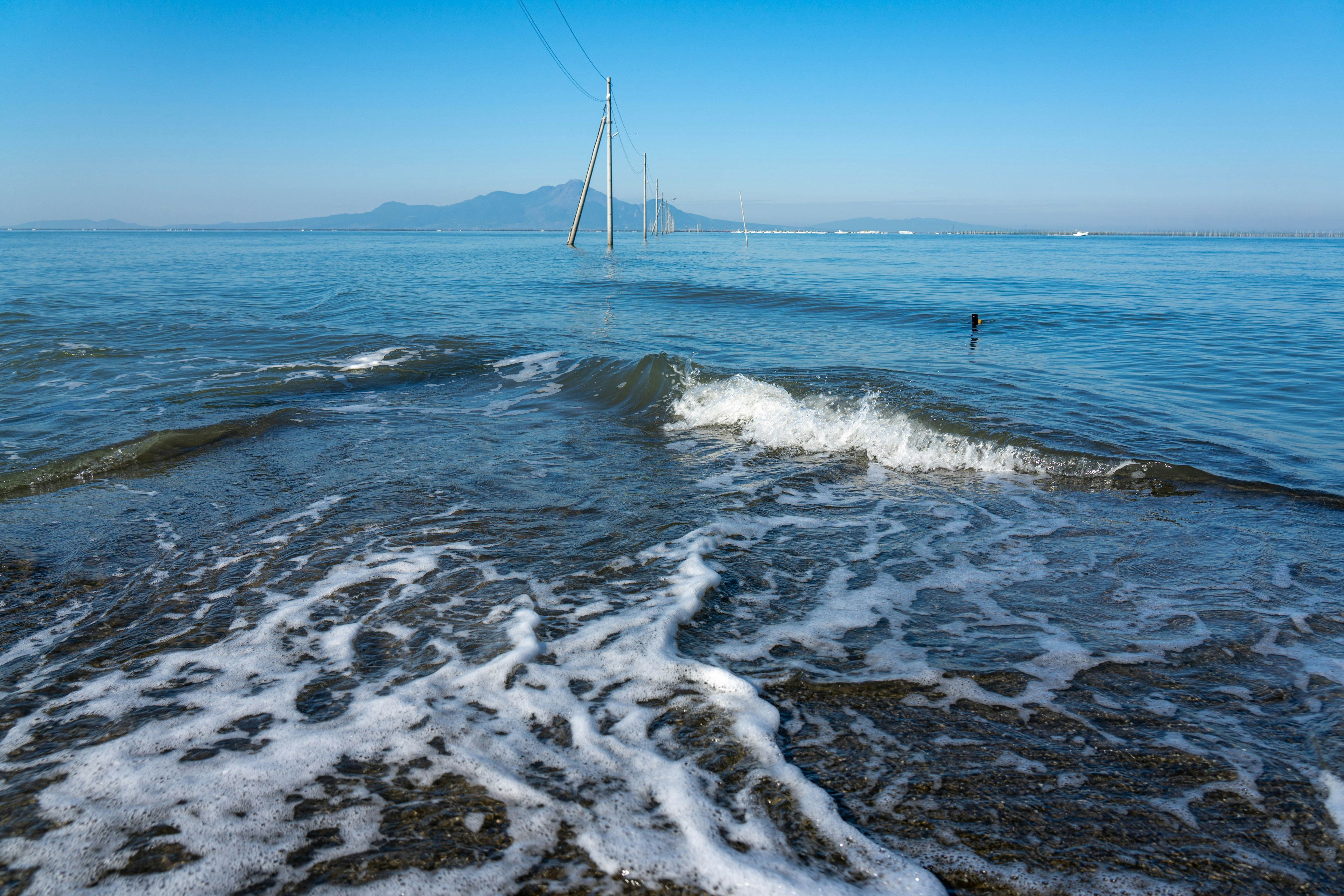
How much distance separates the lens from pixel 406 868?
6.85 ft

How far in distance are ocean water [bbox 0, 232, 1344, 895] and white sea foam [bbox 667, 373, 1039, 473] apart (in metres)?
0.05

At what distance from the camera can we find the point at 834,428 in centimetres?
748

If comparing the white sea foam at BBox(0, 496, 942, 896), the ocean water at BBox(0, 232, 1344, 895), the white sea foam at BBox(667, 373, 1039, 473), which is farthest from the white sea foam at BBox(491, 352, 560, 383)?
the white sea foam at BBox(0, 496, 942, 896)

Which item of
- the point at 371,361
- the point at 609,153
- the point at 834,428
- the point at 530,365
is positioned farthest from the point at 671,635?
the point at 609,153

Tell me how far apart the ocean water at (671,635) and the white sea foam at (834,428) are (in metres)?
0.05

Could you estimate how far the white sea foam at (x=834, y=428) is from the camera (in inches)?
266

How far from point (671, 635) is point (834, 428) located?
14.9 ft

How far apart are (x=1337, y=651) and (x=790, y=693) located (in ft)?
9.79

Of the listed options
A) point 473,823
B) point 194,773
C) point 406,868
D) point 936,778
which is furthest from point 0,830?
point 936,778

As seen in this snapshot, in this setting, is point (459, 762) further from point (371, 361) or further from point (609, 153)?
point (609, 153)

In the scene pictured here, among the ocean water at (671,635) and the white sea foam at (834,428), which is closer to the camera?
the ocean water at (671,635)

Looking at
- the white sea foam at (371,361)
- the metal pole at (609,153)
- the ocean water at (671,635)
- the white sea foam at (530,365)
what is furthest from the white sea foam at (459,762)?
the metal pole at (609,153)

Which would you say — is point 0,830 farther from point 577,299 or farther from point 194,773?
point 577,299

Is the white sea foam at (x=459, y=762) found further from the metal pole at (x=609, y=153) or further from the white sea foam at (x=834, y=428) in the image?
the metal pole at (x=609, y=153)
